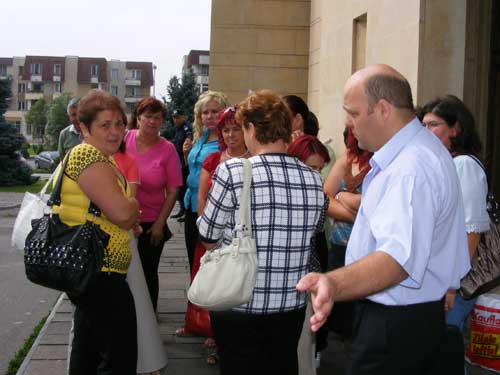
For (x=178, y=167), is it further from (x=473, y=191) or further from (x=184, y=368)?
(x=473, y=191)

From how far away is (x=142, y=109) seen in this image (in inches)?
229

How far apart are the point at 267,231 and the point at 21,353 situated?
346 centimetres

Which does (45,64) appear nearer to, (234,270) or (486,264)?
(486,264)

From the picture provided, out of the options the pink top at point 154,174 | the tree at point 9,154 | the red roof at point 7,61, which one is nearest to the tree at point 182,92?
the tree at point 9,154

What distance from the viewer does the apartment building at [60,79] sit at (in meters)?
118

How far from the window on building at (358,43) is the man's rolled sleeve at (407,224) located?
632 centimetres

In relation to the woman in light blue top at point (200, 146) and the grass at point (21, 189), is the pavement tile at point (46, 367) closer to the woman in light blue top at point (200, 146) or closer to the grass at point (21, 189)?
the woman in light blue top at point (200, 146)

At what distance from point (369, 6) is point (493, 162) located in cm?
214

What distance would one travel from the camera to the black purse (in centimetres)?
343

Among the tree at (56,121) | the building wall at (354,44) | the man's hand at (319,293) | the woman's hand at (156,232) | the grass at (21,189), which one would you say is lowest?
the grass at (21,189)

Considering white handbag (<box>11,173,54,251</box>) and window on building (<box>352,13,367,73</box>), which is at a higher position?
window on building (<box>352,13,367,73</box>)

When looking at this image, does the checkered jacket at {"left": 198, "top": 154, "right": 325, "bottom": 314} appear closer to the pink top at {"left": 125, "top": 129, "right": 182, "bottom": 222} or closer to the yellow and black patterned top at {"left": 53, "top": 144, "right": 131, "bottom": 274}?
the yellow and black patterned top at {"left": 53, "top": 144, "right": 131, "bottom": 274}

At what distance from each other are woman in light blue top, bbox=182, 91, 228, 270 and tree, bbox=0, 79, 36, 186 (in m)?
22.9

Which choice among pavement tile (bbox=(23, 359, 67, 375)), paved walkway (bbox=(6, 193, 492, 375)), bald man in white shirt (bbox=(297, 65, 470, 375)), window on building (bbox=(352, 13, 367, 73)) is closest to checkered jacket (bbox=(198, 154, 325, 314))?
bald man in white shirt (bbox=(297, 65, 470, 375))
